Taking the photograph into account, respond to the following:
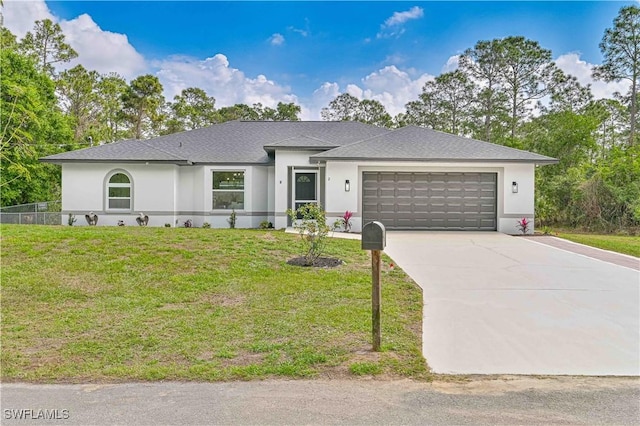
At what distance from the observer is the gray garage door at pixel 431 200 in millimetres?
14820

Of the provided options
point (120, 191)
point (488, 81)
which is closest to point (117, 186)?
point (120, 191)

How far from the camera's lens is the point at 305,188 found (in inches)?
606

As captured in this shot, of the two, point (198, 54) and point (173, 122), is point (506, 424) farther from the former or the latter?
point (173, 122)

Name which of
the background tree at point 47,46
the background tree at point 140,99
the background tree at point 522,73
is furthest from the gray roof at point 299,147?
the background tree at point 47,46

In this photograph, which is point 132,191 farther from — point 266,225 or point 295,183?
point 295,183

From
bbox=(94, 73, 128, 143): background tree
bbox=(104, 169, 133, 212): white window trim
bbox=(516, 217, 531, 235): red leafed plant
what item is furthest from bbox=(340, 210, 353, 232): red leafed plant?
bbox=(94, 73, 128, 143): background tree

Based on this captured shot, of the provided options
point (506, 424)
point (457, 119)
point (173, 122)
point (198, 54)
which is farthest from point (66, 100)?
point (506, 424)

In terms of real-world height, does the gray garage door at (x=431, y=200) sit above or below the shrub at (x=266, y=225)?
above

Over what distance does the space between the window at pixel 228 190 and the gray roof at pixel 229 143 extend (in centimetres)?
59

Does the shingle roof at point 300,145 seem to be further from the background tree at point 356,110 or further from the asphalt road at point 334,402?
the background tree at point 356,110

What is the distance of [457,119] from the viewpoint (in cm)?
3334

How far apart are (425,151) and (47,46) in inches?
1153

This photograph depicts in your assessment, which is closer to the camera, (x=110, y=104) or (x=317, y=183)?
(x=317, y=183)

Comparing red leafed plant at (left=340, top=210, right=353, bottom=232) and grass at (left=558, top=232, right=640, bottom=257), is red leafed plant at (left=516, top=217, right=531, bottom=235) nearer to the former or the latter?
grass at (left=558, top=232, right=640, bottom=257)
